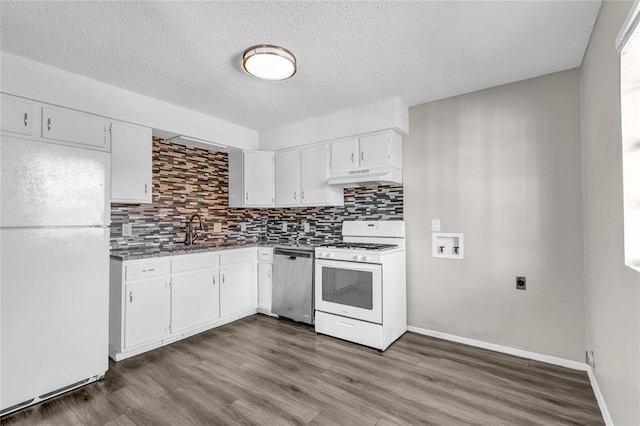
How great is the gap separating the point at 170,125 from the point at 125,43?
118cm

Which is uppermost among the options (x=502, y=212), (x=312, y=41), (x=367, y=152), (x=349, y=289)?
(x=312, y=41)

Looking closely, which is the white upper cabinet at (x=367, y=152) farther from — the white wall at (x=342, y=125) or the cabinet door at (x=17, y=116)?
the cabinet door at (x=17, y=116)

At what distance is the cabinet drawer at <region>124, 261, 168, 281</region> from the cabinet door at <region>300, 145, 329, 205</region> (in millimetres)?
1746

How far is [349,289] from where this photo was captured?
313 cm

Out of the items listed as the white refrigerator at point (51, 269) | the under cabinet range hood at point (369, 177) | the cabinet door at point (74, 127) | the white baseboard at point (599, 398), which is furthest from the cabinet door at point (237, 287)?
the white baseboard at point (599, 398)

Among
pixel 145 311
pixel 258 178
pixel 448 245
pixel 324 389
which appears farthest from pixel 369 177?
pixel 145 311

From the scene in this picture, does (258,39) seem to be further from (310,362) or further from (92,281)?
(310,362)

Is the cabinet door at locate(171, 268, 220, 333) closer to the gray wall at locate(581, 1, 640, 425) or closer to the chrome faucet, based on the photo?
the chrome faucet

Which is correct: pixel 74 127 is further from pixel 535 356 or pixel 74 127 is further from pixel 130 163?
pixel 535 356

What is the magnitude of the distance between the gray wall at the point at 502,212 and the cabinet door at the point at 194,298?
2.18 meters

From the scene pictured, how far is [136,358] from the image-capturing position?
2.79 meters

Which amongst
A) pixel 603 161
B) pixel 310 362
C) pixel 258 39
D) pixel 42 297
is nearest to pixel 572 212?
pixel 603 161

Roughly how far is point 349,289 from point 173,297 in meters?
1.77

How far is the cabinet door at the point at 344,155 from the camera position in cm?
350
